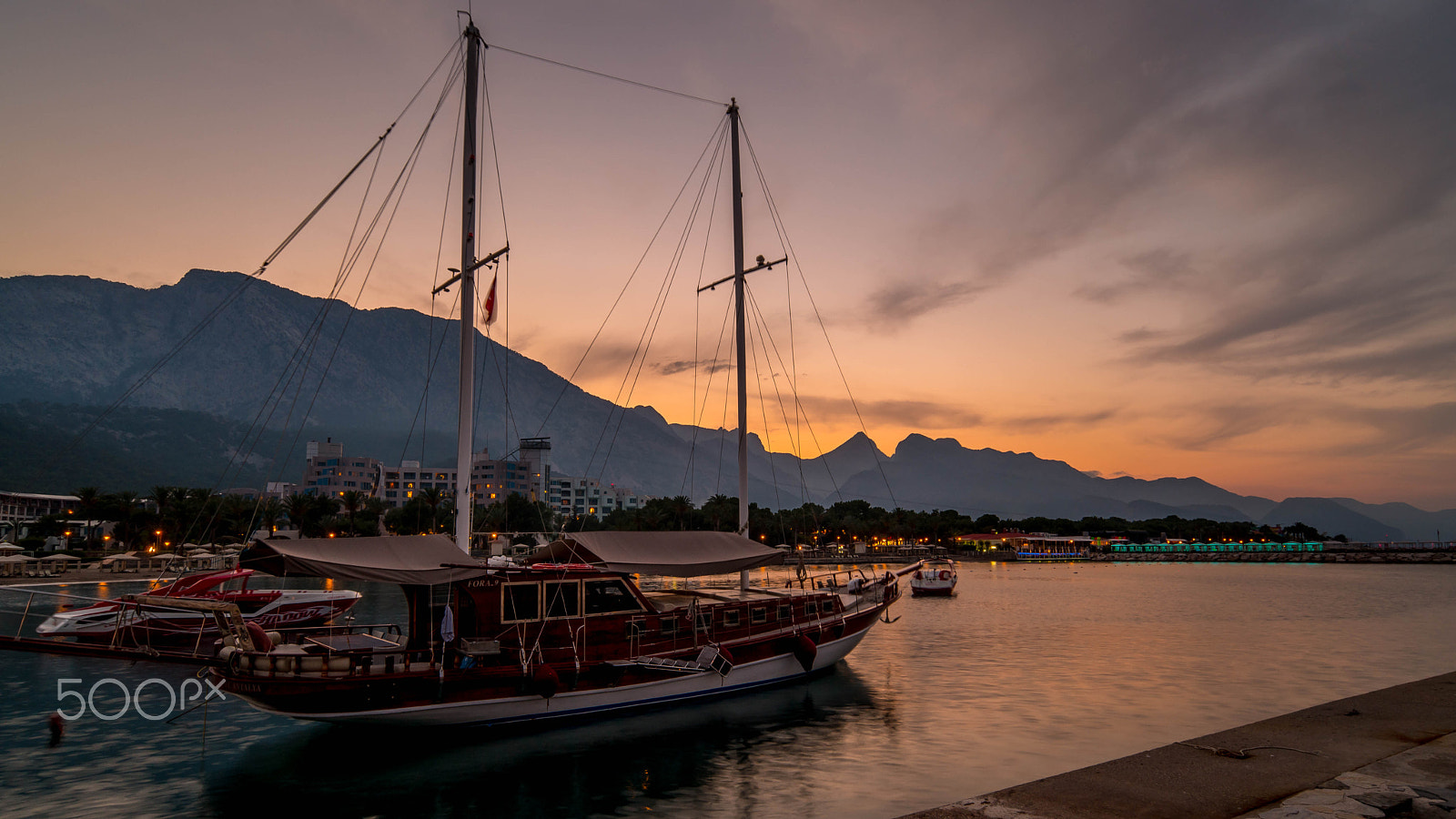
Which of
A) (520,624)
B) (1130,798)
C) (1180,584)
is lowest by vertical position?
(1180,584)

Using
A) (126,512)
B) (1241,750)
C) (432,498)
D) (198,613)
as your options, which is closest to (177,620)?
(198,613)

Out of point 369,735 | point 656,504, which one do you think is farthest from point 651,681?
point 656,504

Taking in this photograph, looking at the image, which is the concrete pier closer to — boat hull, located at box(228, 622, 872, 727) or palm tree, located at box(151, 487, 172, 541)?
boat hull, located at box(228, 622, 872, 727)

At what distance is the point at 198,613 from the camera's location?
31.7 meters

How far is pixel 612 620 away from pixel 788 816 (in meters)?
7.54

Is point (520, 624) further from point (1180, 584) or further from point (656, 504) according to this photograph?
point (656, 504)

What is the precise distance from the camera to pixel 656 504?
154000mm

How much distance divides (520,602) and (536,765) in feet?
12.9

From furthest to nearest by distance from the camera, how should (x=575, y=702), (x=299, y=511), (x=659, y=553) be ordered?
(x=299, y=511) < (x=659, y=553) < (x=575, y=702)

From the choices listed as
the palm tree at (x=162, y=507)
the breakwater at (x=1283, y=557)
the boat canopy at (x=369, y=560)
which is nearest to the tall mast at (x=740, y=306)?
the boat canopy at (x=369, y=560)

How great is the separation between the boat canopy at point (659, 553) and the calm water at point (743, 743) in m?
3.95

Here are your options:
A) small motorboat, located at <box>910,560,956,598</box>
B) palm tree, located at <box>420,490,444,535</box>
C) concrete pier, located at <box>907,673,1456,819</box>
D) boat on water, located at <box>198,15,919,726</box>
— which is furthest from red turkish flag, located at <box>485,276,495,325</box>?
palm tree, located at <box>420,490,444,535</box>

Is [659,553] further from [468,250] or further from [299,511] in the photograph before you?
[299,511]

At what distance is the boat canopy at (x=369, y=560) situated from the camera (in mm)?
14422
